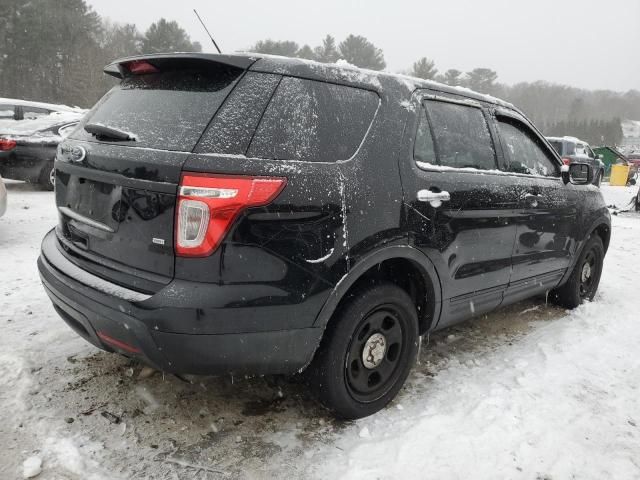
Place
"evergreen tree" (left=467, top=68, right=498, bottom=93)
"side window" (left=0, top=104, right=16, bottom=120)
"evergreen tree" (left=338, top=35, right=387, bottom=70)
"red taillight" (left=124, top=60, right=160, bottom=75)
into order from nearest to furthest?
"red taillight" (left=124, top=60, right=160, bottom=75), "side window" (left=0, top=104, right=16, bottom=120), "evergreen tree" (left=338, top=35, right=387, bottom=70), "evergreen tree" (left=467, top=68, right=498, bottom=93)

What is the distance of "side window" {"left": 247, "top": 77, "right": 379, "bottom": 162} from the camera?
6.95 ft

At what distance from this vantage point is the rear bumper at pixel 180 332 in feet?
6.46

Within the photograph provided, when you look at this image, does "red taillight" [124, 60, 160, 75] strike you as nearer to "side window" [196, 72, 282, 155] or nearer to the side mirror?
"side window" [196, 72, 282, 155]

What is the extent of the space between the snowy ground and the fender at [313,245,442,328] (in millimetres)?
654

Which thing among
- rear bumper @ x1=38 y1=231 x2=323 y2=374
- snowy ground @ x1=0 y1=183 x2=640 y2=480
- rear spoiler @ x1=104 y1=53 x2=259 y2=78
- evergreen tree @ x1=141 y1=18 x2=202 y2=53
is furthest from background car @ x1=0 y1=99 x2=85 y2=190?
evergreen tree @ x1=141 y1=18 x2=202 y2=53

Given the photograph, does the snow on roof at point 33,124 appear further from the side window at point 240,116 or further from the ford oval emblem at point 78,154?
the side window at point 240,116

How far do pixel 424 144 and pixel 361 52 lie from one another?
55.7 m

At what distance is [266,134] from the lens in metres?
2.10

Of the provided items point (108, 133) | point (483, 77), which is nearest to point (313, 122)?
point (108, 133)

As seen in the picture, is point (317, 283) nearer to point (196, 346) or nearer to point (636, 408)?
point (196, 346)

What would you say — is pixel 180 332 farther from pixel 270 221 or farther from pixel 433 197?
pixel 433 197

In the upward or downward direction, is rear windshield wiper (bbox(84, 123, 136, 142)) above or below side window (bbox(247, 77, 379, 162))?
below

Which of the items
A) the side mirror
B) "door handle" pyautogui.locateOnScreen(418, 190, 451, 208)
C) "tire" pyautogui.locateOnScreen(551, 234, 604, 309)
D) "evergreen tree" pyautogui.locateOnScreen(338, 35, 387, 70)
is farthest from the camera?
"evergreen tree" pyautogui.locateOnScreen(338, 35, 387, 70)

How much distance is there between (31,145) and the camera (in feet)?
27.9
